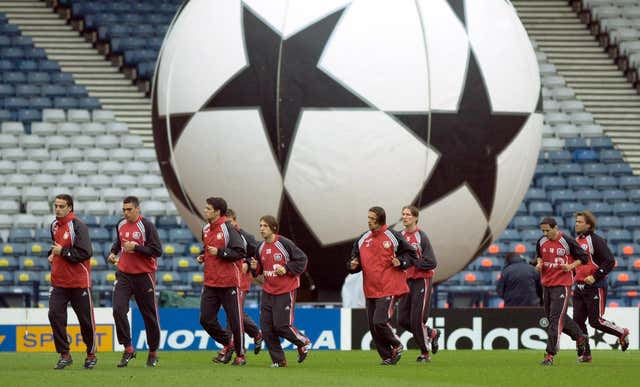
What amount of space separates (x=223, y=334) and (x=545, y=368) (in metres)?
2.90

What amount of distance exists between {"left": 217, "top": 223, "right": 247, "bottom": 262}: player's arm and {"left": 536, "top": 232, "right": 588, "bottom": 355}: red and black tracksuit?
2947mm

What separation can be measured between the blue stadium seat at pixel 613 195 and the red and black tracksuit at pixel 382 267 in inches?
525

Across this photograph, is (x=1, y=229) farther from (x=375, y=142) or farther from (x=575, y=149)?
(x=375, y=142)

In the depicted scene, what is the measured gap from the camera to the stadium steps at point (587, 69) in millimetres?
28609

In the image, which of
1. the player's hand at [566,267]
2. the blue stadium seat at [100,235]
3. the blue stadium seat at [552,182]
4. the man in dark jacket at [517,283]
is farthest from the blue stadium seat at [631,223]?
the player's hand at [566,267]

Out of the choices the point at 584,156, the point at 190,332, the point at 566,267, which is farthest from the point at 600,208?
the point at 566,267

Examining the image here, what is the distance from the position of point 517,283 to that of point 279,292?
→ 587 centimetres

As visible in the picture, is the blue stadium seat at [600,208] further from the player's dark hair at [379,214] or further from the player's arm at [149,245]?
the player's arm at [149,245]

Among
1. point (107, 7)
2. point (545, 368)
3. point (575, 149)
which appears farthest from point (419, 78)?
point (107, 7)

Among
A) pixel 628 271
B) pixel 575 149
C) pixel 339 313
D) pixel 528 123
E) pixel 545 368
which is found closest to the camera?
pixel 545 368

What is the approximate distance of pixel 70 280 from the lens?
12438 mm

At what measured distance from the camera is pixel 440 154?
14.2 meters

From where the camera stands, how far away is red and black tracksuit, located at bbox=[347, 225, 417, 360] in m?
13.4

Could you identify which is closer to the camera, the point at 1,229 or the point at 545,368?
the point at 545,368
